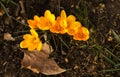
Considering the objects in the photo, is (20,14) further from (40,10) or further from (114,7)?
(114,7)

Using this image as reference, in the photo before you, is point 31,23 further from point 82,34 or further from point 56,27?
point 82,34

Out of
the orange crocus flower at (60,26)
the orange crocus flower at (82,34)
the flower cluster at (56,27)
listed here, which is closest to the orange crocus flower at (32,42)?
the flower cluster at (56,27)

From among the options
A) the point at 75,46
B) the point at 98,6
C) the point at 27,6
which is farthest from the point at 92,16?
the point at 27,6

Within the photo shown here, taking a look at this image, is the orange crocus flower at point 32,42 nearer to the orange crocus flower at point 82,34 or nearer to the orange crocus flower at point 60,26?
the orange crocus flower at point 60,26

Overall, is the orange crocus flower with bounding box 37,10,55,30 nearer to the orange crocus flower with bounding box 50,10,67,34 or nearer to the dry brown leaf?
the orange crocus flower with bounding box 50,10,67,34

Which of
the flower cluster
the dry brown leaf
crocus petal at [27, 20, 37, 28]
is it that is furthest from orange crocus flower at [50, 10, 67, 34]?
the dry brown leaf

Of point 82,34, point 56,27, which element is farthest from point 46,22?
point 82,34
